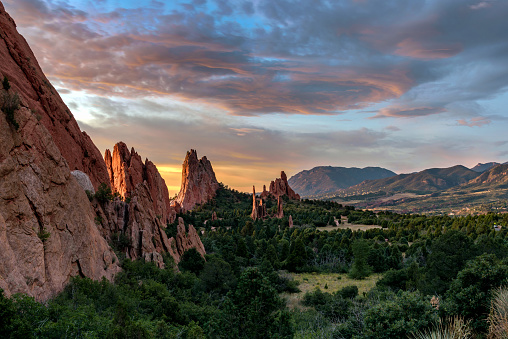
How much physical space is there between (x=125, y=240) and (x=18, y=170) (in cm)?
1606

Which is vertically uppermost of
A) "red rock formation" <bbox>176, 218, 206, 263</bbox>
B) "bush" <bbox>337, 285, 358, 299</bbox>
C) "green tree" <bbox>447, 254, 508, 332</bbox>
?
"green tree" <bbox>447, 254, 508, 332</bbox>

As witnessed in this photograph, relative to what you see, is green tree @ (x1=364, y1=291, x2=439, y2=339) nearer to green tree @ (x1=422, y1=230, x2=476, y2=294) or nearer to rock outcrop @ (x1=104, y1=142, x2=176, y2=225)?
green tree @ (x1=422, y1=230, x2=476, y2=294)

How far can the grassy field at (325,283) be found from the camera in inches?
1762

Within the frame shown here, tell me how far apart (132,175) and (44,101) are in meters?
44.1

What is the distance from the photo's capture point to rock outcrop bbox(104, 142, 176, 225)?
233 feet

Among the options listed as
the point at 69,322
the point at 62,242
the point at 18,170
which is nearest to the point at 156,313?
the point at 62,242

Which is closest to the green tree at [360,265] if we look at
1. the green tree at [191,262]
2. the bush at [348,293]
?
the bush at [348,293]

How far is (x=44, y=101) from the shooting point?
29.9 metres

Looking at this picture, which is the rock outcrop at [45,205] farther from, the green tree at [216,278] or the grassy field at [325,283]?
the grassy field at [325,283]

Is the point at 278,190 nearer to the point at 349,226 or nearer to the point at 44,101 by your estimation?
the point at 349,226

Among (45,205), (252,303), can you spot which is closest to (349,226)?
(252,303)

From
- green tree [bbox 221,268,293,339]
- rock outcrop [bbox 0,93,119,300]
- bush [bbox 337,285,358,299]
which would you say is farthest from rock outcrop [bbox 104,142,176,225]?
green tree [bbox 221,268,293,339]

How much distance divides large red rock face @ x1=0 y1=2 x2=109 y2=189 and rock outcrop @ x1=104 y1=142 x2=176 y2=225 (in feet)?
106

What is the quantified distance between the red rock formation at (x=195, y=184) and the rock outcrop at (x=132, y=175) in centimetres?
7310
